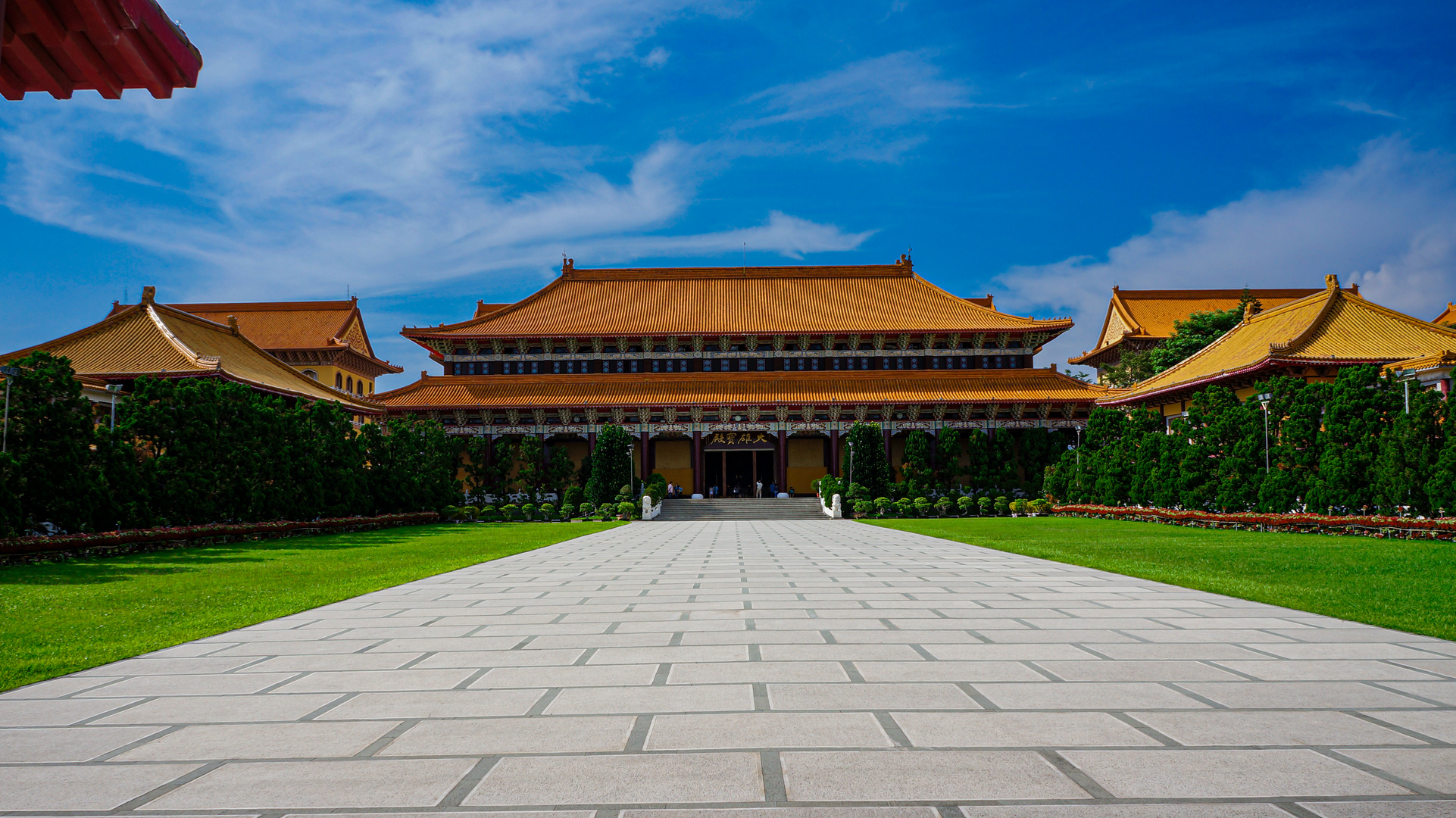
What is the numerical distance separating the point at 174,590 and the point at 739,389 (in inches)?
1167

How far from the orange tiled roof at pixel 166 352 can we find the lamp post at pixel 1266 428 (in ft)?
96.9

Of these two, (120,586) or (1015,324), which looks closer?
(120,586)

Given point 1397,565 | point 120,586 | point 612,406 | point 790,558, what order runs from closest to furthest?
point 120,586 → point 1397,565 → point 790,558 → point 612,406

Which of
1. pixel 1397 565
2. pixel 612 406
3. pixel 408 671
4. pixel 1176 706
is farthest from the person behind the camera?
pixel 612 406

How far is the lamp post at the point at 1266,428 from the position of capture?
62.6 feet

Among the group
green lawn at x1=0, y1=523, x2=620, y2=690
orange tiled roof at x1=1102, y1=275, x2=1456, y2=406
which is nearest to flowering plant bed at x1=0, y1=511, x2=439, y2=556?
green lawn at x1=0, y1=523, x2=620, y2=690

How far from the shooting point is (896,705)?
12.1 feet

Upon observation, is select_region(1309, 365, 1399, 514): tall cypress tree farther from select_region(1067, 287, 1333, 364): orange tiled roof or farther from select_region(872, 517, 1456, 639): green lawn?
select_region(1067, 287, 1333, 364): orange tiled roof

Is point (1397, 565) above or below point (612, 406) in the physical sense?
below

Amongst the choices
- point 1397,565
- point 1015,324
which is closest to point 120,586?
point 1397,565

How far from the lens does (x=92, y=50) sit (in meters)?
2.79

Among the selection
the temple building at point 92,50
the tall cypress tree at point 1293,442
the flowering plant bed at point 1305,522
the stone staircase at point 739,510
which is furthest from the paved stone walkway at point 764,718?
the stone staircase at point 739,510

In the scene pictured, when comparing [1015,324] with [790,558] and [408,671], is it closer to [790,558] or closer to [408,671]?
[790,558]

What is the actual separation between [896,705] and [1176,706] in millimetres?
1289
